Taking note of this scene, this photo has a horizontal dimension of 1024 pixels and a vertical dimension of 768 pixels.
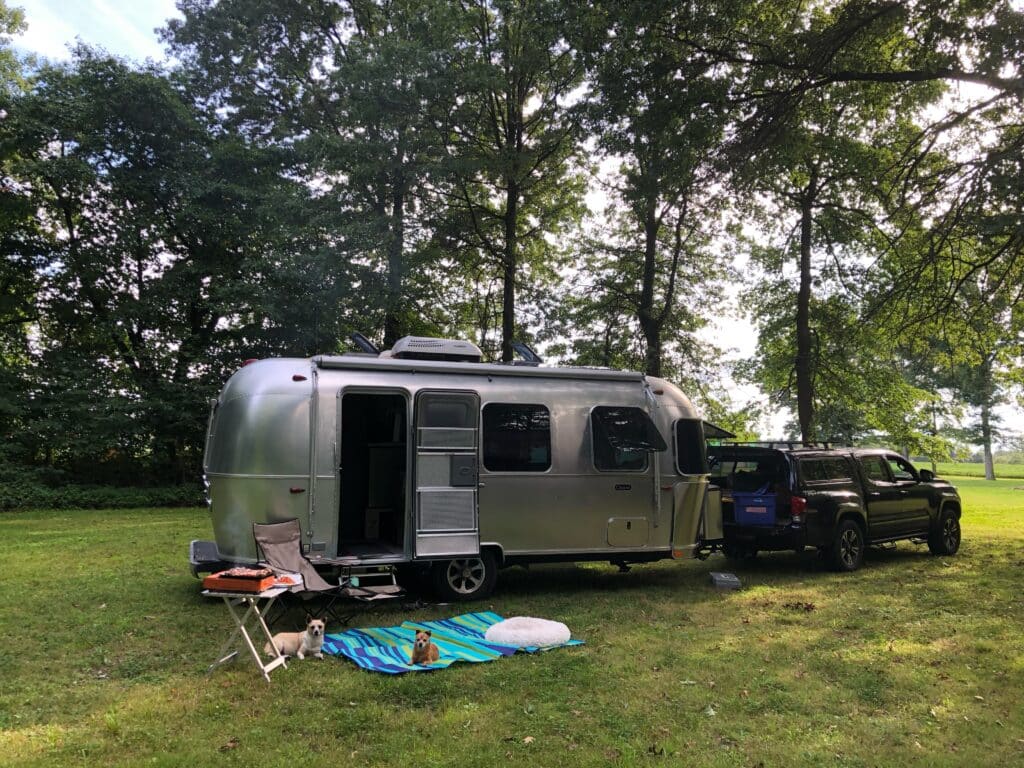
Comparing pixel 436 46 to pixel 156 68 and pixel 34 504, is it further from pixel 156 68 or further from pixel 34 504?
pixel 34 504

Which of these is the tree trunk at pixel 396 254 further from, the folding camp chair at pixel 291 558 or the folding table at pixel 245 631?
the folding table at pixel 245 631

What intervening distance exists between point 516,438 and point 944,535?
8.29 m

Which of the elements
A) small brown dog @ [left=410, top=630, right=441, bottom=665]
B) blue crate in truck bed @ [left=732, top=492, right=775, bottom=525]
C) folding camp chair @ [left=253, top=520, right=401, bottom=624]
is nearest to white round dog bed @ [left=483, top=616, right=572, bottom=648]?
small brown dog @ [left=410, top=630, right=441, bottom=665]

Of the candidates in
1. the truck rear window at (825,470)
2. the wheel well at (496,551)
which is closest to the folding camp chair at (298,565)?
the wheel well at (496,551)

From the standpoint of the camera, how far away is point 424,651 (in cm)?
522

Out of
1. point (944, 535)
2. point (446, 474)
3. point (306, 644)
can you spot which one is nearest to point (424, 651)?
point (306, 644)

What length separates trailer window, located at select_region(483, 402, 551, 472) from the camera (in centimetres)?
764

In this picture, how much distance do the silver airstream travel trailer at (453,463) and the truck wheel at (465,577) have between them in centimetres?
2

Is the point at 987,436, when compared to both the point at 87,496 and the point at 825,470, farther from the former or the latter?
the point at 87,496

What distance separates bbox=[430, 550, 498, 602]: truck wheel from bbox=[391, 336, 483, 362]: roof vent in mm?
2358

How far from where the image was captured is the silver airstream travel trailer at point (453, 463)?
680cm

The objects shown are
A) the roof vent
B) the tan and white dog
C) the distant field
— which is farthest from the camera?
the distant field

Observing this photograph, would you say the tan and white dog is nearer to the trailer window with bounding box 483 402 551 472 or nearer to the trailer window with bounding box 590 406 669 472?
the trailer window with bounding box 483 402 551 472

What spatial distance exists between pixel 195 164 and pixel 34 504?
1020 centimetres
